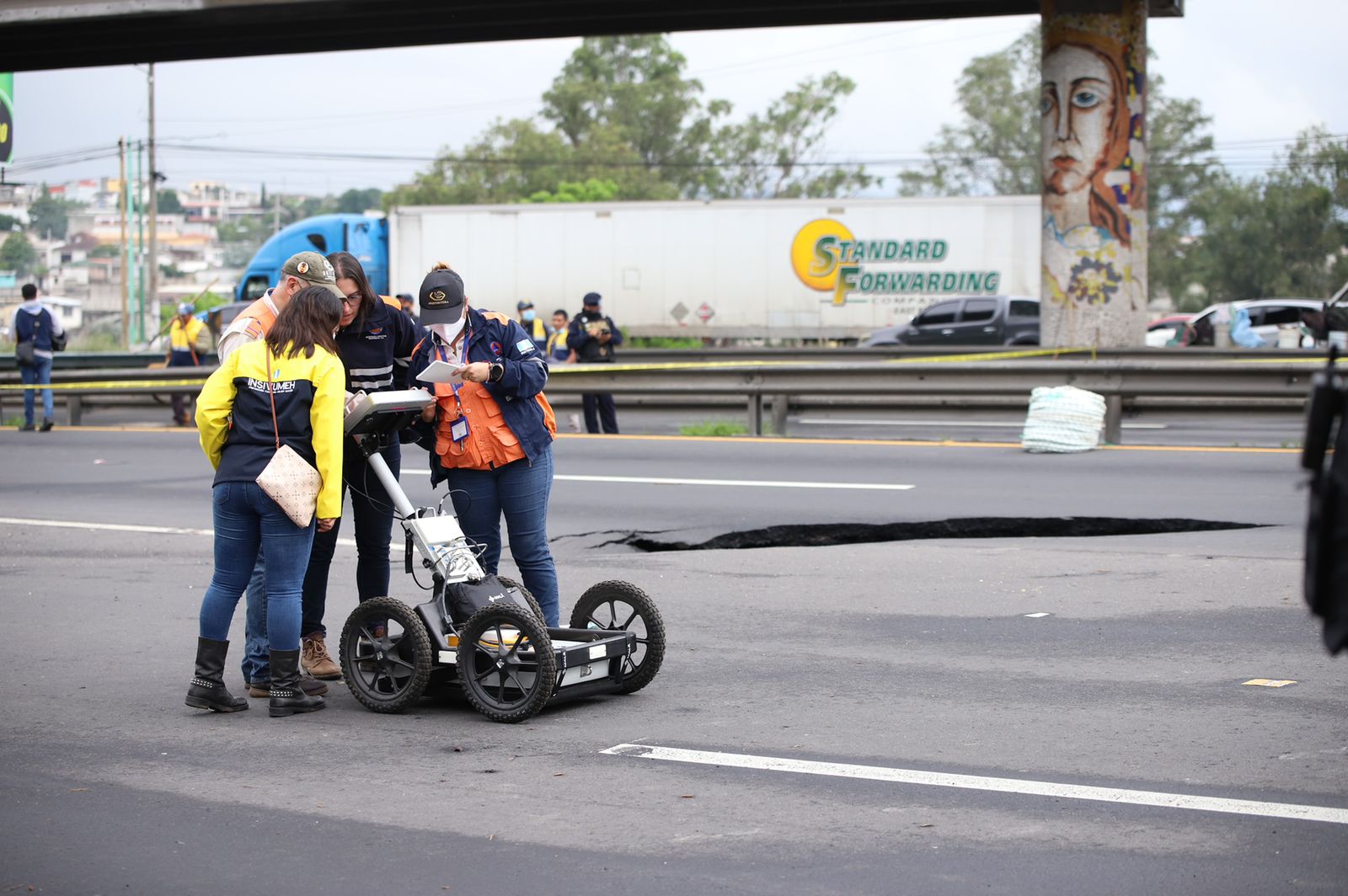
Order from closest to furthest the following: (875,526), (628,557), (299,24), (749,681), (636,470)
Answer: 1. (749,681)
2. (628,557)
3. (875,526)
4. (636,470)
5. (299,24)

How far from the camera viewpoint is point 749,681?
6680 mm

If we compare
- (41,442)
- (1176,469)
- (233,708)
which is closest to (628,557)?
(233,708)

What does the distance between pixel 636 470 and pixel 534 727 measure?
8.51 m

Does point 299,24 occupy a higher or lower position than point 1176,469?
higher

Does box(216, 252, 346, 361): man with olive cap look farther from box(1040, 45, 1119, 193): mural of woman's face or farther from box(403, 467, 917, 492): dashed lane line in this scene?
box(1040, 45, 1119, 193): mural of woman's face

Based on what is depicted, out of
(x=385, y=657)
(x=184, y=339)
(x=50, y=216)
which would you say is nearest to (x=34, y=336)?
(x=184, y=339)

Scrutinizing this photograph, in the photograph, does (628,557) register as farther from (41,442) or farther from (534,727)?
(41,442)

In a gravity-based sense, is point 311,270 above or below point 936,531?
above

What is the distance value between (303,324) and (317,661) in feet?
5.52

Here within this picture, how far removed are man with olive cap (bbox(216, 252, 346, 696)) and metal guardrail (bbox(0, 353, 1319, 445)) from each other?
36.7 feet

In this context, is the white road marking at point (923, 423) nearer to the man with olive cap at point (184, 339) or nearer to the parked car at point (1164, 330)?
the man with olive cap at point (184, 339)

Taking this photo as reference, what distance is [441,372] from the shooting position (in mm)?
6043

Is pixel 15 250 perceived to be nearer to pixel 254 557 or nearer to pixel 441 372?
pixel 254 557

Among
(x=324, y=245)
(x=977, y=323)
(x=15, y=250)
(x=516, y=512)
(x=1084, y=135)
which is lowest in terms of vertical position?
(x=516, y=512)
